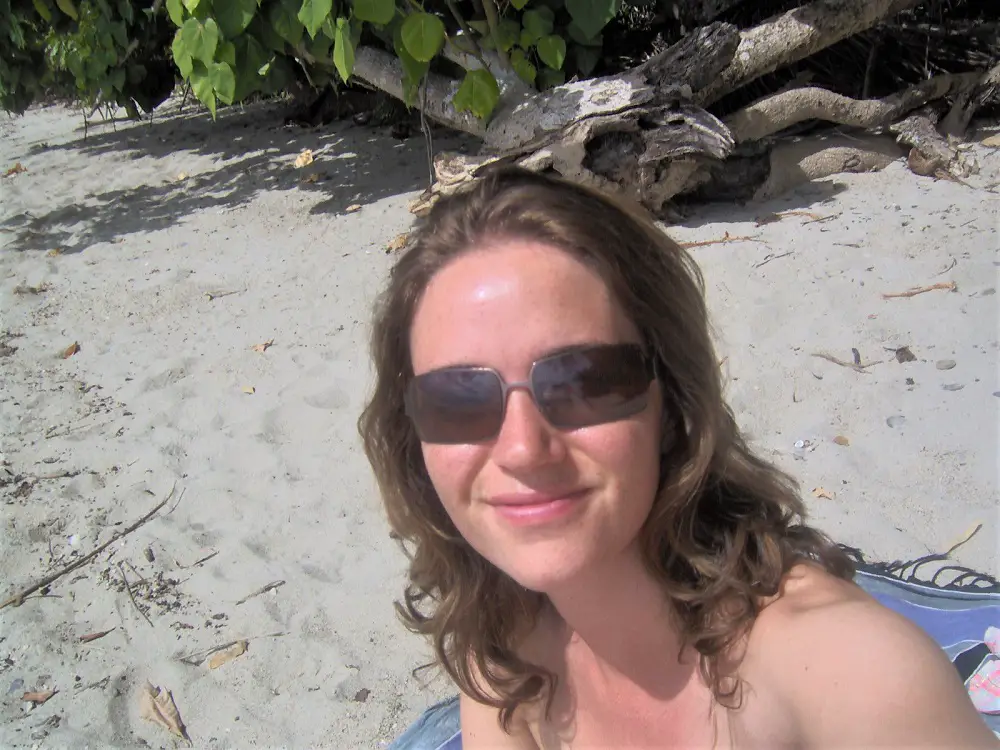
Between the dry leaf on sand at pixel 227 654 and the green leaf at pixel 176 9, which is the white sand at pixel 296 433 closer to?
the dry leaf on sand at pixel 227 654

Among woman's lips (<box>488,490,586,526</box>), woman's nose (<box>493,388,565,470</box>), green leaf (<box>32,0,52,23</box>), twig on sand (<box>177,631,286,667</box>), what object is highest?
green leaf (<box>32,0,52,23</box>)

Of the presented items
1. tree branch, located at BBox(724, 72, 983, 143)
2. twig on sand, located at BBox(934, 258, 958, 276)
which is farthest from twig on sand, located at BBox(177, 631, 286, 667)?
tree branch, located at BBox(724, 72, 983, 143)

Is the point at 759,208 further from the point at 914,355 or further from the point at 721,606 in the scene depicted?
the point at 721,606

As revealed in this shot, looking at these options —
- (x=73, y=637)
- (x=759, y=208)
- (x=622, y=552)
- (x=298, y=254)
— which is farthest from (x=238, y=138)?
(x=622, y=552)

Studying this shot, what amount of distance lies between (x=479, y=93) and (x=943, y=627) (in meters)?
3.80

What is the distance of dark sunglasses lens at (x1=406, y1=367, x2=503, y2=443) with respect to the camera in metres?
1.22

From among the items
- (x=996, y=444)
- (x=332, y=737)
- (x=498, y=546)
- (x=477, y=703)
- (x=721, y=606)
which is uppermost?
(x=498, y=546)

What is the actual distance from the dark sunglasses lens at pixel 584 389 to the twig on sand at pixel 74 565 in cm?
256

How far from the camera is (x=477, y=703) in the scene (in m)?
1.63

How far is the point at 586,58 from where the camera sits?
524 centimetres

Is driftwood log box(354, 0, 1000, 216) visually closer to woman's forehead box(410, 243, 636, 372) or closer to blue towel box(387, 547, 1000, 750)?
blue towel box(387, 547, 1000, 750)

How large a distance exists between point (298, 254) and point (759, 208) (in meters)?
3.20

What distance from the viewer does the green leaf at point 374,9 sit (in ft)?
13.8

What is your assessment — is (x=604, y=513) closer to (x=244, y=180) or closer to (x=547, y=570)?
(x=547, y=570)
